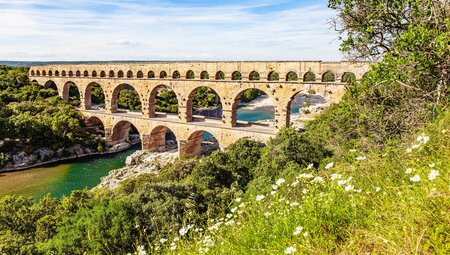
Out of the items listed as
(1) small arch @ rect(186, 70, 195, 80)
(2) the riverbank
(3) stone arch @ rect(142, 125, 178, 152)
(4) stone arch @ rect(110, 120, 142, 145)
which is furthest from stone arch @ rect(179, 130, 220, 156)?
(2) the riverbank

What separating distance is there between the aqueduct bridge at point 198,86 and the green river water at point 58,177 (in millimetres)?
3751

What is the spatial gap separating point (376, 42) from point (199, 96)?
47.7m

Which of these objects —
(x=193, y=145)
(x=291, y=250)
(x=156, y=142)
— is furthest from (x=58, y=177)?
(x=291, y=250)

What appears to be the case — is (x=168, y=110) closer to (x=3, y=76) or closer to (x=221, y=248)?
(x=3, y=76)

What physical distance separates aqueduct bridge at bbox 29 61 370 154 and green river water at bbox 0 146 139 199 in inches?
148

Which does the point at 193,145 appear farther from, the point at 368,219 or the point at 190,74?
the point at 368,219

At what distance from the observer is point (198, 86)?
998 inches

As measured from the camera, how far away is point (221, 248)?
3.40 metres

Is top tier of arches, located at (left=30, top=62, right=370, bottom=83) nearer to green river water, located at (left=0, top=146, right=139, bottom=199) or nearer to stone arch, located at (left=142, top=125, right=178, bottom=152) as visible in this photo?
stone arch, located at (left=142, top=125, right=178, bottom=152)

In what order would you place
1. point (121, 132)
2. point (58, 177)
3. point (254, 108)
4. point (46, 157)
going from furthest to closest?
point (254, 108)
point (121, 132)
point (46, 157)
point (58, 177)

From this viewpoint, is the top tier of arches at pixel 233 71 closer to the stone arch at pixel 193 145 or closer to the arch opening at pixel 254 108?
the stone arch at pixel 193 145

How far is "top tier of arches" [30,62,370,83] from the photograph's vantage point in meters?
20.2

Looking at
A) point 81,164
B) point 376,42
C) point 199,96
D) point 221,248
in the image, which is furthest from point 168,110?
point 221,248

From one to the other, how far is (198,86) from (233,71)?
3161mm
